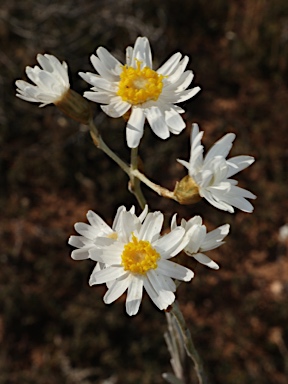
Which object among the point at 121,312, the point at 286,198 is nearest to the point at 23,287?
the point at 121,312

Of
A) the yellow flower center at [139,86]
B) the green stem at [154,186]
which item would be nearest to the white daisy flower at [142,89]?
the yellow flower center at [139,86]

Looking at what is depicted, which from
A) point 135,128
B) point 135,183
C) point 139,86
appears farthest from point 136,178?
point 139,86

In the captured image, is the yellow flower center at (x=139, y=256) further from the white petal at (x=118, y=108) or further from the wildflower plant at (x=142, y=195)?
the white petal at (x=118, y=108)

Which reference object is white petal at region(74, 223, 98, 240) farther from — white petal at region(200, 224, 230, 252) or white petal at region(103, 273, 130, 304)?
white petal at region(200, 224, 230, 252)

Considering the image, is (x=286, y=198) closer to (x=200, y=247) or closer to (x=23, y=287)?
(x=23, y=287)

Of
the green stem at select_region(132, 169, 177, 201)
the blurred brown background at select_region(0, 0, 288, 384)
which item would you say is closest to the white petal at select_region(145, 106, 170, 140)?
the green stem at select_region(132, 169, 177, 201)

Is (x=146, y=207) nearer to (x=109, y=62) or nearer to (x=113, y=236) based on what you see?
(x=113, y=236)

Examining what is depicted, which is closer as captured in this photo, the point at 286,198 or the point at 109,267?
the point at 109,267
